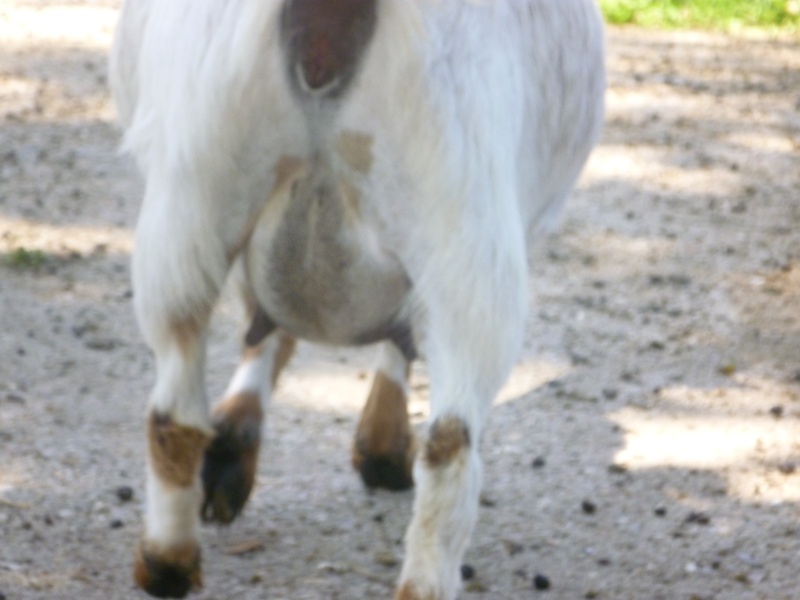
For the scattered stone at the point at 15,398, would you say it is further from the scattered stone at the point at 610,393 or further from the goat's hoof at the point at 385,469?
the scattered stone at the point at 610,393

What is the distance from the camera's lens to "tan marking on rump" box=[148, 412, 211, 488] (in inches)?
135

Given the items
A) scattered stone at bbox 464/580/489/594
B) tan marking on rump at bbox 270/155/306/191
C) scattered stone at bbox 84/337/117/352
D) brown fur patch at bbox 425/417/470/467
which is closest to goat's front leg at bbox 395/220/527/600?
brown fur patch at bbox 425/417/470/467

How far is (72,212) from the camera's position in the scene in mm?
6336

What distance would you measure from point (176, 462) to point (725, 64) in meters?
6.54

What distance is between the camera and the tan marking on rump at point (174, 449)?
3438mm

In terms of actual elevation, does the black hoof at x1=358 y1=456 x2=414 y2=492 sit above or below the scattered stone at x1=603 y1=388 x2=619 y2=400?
above

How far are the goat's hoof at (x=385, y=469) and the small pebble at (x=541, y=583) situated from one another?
2.06 ft

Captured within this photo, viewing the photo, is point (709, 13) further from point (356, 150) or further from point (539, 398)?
point (356, 150)

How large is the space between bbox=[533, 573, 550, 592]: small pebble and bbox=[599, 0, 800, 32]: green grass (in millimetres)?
6268

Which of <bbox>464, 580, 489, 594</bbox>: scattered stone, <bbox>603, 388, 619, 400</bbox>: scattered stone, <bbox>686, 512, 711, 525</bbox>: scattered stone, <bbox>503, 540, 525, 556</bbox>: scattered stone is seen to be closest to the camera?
<bbox>464, 580, 489, 594</bbox>: scattered stone

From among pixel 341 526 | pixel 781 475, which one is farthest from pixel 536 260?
pixel 341 526

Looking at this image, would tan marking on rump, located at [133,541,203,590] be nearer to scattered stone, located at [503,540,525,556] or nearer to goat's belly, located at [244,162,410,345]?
goat's belly, located at [244,162,410,345]

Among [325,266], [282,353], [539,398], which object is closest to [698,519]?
[539,398]

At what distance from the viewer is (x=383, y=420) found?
14.9 ft
